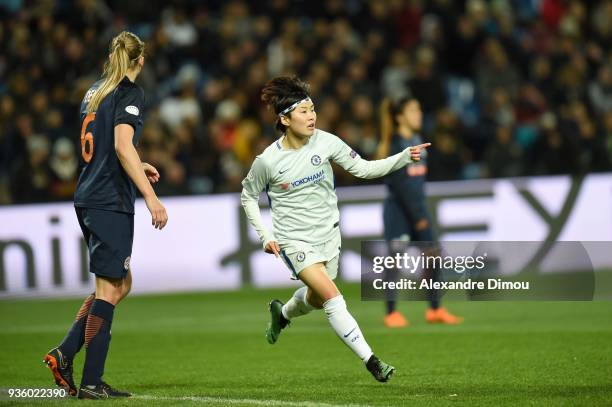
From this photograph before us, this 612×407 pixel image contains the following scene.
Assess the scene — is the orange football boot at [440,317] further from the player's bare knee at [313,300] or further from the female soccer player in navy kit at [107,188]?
the female soccer player in navy kit at [107,188]

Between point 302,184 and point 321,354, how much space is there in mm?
2537

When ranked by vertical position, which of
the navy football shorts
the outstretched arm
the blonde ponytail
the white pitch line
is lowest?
the white pitch line

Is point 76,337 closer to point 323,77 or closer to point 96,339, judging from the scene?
point 96,339

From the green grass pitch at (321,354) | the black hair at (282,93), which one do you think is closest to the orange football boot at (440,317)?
the green grass pitch at (321,354)

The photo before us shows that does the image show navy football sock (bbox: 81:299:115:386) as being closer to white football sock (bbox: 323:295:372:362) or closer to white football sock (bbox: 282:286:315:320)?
white football sock (bbox: 323:295:372:362)

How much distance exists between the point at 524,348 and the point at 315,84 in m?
8.69

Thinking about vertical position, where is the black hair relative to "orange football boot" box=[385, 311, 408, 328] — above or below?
above

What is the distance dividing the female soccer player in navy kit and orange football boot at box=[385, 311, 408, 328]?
4576 millimetres

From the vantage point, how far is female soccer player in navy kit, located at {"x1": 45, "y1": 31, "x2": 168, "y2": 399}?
7238mm

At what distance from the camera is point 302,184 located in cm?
773

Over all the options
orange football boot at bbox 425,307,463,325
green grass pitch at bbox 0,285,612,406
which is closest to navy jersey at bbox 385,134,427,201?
orange football boot at bbox 425,307,463,325

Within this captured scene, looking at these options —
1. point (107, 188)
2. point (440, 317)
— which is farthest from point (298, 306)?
point (440, 317)
